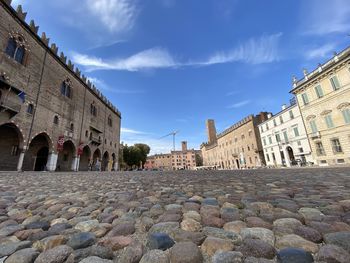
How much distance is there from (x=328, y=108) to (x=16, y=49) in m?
32.8

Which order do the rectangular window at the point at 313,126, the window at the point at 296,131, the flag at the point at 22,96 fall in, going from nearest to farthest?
the flag at the point at 22,96
the rectangular window at the point at 313,126
the window at the point at 296,131

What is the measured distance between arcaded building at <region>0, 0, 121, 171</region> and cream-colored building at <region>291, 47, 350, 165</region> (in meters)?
31.0

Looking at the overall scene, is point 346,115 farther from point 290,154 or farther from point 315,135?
point 290,154

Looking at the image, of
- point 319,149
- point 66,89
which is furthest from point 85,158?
point 319,149

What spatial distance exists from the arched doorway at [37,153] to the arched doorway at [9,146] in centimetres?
255

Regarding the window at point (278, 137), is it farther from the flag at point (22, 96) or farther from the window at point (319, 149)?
the flag at point (22, 96)

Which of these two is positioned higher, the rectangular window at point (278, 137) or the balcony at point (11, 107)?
the balcony at point (11, 107)

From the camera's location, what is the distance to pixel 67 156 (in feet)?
82.4

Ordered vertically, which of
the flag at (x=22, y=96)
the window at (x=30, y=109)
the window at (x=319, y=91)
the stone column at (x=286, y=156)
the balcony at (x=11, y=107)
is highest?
the window at (x=319, y=91)

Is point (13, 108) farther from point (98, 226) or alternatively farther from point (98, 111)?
point (98, 226)

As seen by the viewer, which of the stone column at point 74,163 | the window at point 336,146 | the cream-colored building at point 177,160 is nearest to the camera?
A: the window at point 336,146

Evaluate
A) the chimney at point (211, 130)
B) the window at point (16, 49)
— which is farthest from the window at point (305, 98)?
the chimney at point (211, 130)

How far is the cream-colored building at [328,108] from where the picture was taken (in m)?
18.7

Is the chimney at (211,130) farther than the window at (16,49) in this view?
Yes
